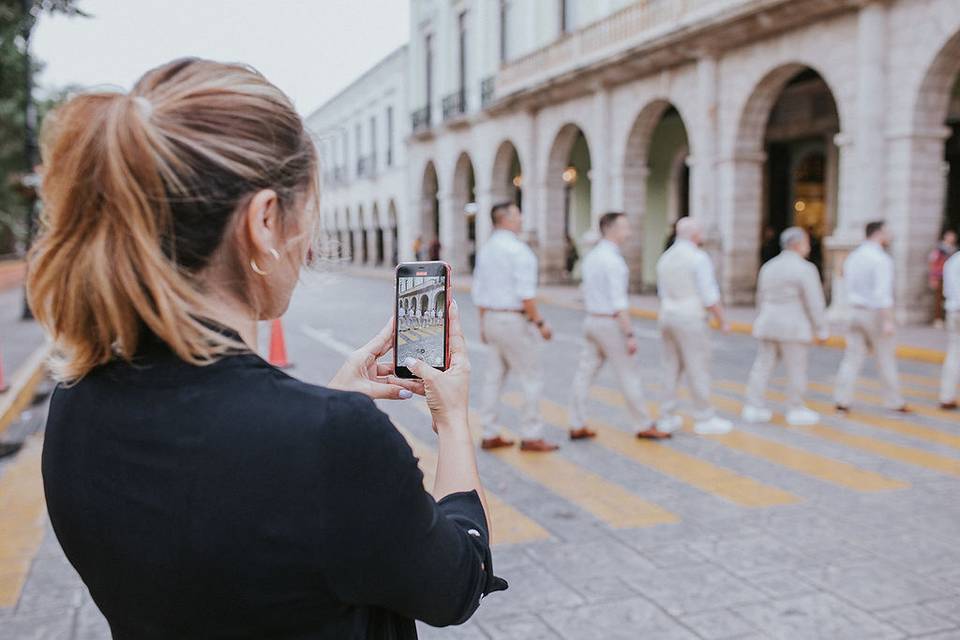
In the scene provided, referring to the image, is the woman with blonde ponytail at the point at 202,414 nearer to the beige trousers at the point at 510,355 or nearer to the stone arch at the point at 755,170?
the beige trousers at the point at 510,355

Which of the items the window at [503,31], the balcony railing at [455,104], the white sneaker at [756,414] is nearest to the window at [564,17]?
the window at [503,31]

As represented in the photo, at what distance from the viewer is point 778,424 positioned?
8008 mm

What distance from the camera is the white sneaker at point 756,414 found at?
26.6 feet

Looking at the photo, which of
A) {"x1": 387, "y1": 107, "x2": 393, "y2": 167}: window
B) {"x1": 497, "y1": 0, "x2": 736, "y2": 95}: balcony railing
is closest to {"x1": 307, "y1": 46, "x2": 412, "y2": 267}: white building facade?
{"x1": 387, "y1": 107, "x2": 393, "y2": 167}: window

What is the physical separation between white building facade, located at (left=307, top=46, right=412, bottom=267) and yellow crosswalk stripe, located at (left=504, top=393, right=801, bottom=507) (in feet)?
100

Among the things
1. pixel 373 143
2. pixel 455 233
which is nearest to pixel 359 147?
pixel 373 143

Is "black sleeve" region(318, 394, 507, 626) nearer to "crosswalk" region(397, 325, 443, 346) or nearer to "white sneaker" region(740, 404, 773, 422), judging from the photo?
"crosswalk" region(397, 325, 443, 346)

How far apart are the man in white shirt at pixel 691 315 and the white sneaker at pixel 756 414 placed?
43cm

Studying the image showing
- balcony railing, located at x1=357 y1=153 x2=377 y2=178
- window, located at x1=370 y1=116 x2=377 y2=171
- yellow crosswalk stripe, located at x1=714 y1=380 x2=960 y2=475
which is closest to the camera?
yellow crosswalk stripe, located at x1=714 y1=380 x2=960 y2=475

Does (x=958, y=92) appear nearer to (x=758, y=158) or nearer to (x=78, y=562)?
(x=758, y=158)

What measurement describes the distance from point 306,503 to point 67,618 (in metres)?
3.51

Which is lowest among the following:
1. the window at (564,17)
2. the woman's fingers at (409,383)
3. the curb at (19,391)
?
the curb at (19,391)

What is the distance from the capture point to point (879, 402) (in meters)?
9.02

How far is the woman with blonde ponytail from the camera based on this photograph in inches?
45.1
